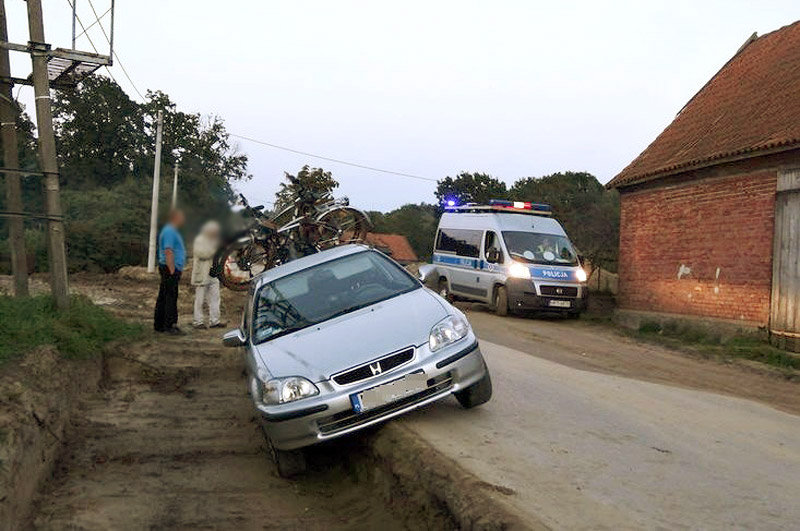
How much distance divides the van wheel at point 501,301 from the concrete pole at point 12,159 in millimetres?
9866

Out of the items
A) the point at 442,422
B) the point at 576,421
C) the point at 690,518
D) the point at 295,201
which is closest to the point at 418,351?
the point at 442,422

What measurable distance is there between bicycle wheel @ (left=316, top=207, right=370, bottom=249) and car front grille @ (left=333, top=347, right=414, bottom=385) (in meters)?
6.57

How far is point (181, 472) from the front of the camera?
233 inches

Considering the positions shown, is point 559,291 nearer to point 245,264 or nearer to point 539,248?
point 539,248

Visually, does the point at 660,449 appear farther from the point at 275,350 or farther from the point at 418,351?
the point at 275,350

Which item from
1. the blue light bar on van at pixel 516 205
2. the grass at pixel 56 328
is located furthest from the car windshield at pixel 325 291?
the blue light bar on van at pixel 516 205

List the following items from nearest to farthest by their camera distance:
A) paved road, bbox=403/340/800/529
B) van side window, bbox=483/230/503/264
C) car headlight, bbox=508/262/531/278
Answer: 1. paved road, bbox=403/340/800/529
2. car headlight, bbox=508/262/531/278
3. van side window, bbox=483/230/503/264

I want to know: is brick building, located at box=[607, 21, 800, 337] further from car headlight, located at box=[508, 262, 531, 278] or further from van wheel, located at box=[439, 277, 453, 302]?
van wheel, located at box=[439, 277, 453, 302]

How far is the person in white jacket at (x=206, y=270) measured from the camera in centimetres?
852

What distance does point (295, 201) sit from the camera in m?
12.2

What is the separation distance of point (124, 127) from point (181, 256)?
27.0 meters

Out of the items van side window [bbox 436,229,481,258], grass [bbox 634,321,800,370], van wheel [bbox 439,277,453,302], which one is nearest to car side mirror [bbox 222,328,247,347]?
grass [bbox 634,321,800,370]

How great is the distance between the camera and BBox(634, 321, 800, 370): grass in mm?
11391

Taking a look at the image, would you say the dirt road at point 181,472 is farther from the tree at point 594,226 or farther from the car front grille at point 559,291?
the tree at point 594,226
